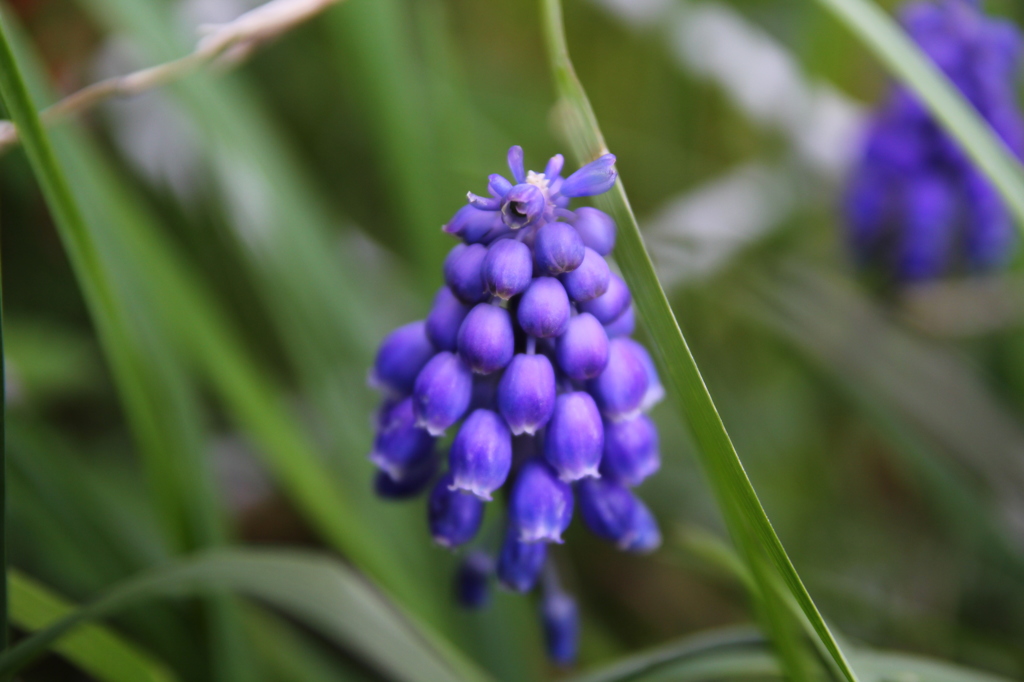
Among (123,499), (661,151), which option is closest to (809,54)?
(661,151)

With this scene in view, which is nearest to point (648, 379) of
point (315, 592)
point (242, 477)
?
point (315, 592)

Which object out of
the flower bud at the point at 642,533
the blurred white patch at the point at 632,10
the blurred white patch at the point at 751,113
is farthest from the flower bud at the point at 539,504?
the blurred white patch at the point at 632,10

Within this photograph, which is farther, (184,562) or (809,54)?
(809,54)

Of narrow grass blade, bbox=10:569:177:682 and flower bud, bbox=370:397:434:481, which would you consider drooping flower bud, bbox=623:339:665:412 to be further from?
narrow grass blade, bbox=10:569:177:682

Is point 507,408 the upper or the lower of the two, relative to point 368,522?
lower

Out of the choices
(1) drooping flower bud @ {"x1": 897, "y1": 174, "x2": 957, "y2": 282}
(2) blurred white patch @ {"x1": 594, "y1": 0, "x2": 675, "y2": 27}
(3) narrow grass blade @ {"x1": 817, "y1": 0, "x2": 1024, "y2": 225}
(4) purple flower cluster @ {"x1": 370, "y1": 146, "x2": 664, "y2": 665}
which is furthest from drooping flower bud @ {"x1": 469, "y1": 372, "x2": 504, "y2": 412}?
(2) blurred white patch @ {"x1": 594, "y1": 0, "x2": 675, "y2": 27}

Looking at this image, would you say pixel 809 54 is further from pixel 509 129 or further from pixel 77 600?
pixel 77 600

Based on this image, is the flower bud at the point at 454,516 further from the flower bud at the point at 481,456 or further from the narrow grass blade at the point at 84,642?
the narrow grass blade at the point at 84,642
